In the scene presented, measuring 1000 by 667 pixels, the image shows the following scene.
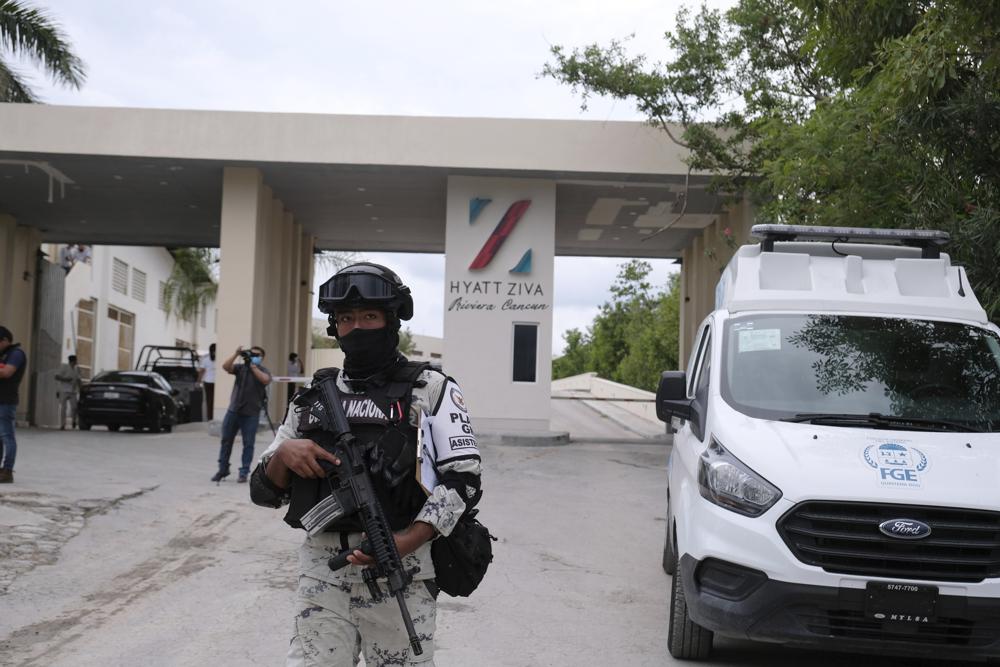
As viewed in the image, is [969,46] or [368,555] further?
[969,46]

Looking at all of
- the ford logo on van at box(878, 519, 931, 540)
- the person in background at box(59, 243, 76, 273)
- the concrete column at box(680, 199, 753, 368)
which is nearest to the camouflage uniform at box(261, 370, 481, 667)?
the ford logo on van at box(878, 519, 931, 540)

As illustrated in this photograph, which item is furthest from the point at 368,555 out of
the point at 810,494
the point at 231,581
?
the point at 231,581

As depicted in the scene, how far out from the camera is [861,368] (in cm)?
562

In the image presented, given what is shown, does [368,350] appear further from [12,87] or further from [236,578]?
[12,87]

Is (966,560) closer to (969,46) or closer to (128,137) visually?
(969,46)

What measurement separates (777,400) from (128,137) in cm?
1630

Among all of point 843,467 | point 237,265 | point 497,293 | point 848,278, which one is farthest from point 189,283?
point 843,467

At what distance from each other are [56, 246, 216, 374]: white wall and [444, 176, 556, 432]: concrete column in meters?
16.5

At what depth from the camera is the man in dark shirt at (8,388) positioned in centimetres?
1009

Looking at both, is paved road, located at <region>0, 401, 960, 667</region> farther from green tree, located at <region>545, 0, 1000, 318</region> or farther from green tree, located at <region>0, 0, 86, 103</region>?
green tree, located at <region>0, 0, 86, 103</region>

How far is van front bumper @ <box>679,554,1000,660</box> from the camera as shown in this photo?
4547 mm

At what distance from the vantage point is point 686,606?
527 cm

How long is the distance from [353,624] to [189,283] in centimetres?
4404

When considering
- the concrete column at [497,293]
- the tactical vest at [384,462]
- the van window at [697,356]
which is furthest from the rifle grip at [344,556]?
the concrete column at [497,293]
